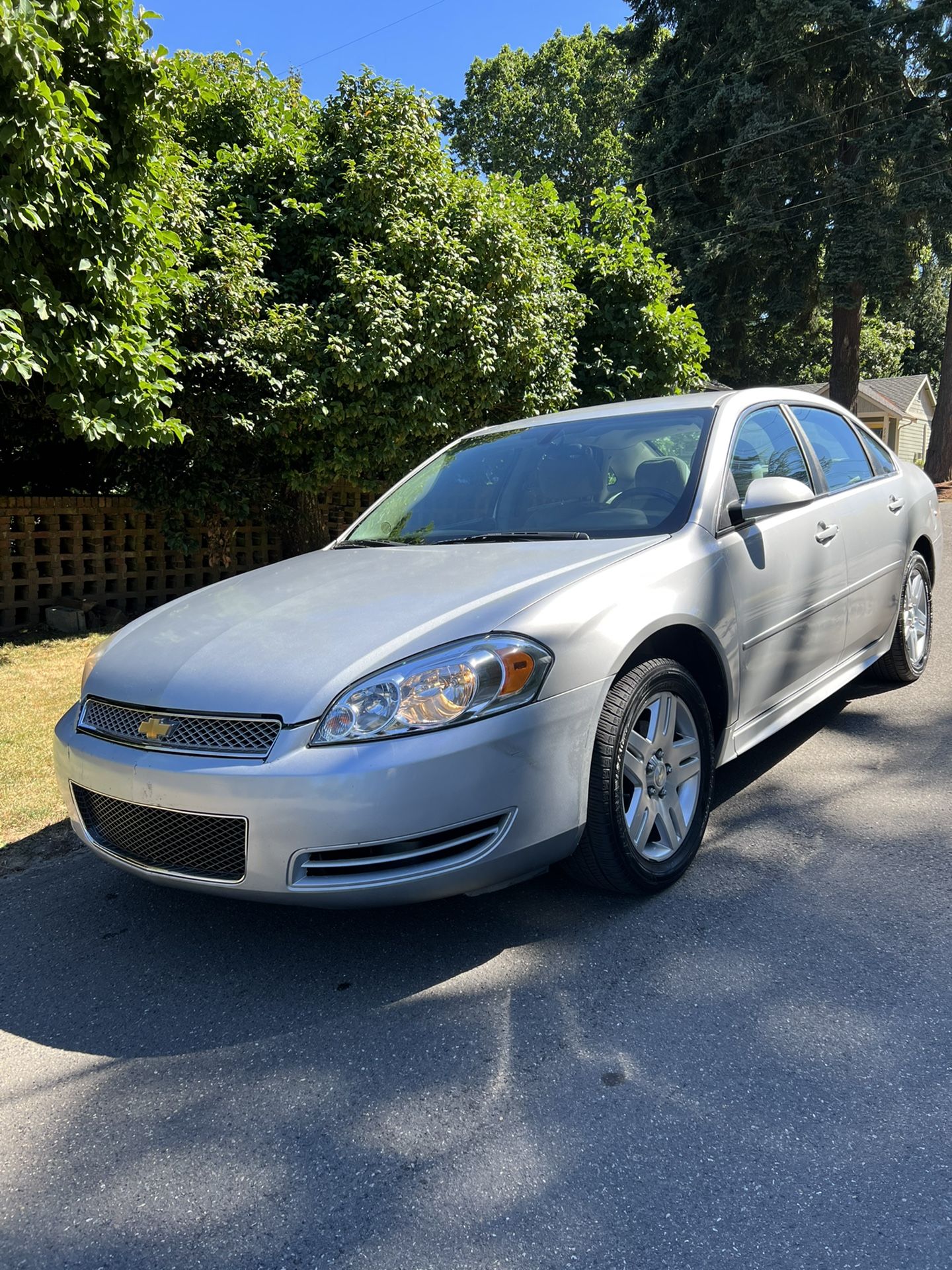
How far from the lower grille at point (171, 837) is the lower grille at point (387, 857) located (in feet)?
0.65

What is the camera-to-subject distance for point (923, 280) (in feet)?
92.3

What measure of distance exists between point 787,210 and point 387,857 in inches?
1034

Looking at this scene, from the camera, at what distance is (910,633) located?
17.5 feet

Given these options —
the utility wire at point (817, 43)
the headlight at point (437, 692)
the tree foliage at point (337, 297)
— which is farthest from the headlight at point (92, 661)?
the utility wire at point (817, 43)

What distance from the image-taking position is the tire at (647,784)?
2838 millimetres

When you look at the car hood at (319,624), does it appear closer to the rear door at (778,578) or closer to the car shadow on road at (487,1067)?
the rear door at (778,578)

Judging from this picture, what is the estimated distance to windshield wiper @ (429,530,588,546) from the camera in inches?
138

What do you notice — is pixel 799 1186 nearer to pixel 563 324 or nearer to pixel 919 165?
pixel 563 324

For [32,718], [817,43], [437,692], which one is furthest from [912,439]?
[437,692]

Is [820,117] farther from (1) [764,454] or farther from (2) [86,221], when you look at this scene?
(1) [764,454]

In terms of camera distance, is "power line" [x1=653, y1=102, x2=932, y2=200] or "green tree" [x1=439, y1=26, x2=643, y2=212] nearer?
"power line" [x1=653, y1=102, x2=932, y2=200]

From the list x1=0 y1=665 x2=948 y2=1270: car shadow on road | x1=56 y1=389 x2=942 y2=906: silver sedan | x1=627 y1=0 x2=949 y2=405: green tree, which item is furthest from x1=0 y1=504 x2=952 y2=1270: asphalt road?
x1=627 y1=0 x2=949 y2=405: green tree

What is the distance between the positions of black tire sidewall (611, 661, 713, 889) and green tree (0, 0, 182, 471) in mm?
4674

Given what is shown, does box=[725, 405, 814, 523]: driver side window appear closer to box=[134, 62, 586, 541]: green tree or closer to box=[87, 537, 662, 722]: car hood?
box=[87, 537, 662, 722]: car hood
